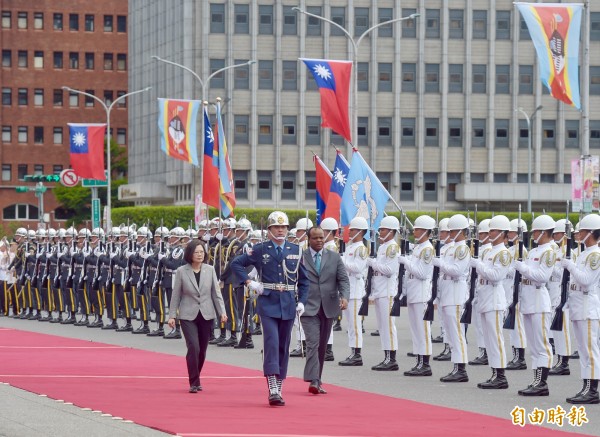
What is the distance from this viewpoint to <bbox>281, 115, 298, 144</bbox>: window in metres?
87.2

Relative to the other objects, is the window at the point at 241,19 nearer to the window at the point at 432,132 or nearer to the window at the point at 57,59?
the window at the point at 432,132

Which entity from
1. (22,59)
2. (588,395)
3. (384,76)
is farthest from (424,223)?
(22,59)

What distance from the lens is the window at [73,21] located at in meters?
116

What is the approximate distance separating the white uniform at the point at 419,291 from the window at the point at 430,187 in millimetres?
69865

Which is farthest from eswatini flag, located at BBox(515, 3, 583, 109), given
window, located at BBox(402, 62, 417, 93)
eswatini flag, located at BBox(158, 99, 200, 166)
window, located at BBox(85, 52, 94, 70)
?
window, located at BBox(85, 52, 94, 70)

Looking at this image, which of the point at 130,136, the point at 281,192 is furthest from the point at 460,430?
the point at 130,136

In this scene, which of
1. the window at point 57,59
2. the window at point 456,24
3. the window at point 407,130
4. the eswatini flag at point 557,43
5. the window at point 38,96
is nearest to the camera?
the eswatini flag at point 557,43

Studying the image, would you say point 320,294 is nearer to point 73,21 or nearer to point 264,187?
point 264,187

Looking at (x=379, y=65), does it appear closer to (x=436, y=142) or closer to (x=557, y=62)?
(x=436, y=142)

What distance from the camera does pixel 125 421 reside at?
528 inches

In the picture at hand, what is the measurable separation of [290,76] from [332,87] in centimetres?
5462

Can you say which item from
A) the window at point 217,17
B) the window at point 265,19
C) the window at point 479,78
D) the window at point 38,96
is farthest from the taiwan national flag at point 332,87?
the window at point 38,96

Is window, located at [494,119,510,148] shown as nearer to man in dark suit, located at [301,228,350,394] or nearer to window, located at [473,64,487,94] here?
window, located at [473,64,487,94]

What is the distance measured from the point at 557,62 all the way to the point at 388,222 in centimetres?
806
